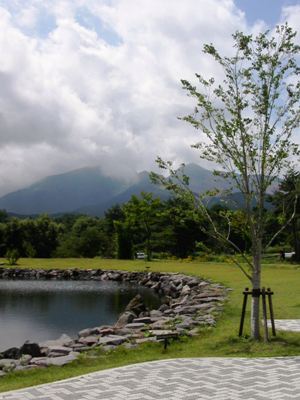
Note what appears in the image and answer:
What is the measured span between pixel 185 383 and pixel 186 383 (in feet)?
0.06

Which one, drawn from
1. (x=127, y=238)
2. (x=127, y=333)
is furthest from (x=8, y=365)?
(x=127, y=238)

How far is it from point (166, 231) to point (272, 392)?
48.3 metres

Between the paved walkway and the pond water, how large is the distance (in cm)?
831

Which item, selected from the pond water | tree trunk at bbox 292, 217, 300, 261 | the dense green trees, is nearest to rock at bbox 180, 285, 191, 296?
the pond water

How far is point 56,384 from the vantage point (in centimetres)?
798

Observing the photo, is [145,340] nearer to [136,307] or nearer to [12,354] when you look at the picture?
[12,354]

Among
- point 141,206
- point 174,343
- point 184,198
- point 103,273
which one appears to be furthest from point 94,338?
point 141,206

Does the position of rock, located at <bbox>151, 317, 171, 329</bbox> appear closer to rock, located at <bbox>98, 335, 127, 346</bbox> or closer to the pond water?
rock, located at <bbox>98, 335, 127, 346</bbox>

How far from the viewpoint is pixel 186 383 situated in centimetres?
781

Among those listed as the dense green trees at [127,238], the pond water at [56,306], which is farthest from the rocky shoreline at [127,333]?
the dense green trees at [127,238]

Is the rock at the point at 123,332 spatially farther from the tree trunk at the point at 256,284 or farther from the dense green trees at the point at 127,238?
the dense green trees at the point at 127,238

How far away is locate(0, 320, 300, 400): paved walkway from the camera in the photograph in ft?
23.4

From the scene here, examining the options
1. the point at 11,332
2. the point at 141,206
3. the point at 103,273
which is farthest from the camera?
the point at 141,206

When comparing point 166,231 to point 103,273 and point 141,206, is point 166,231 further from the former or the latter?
point 103,273
